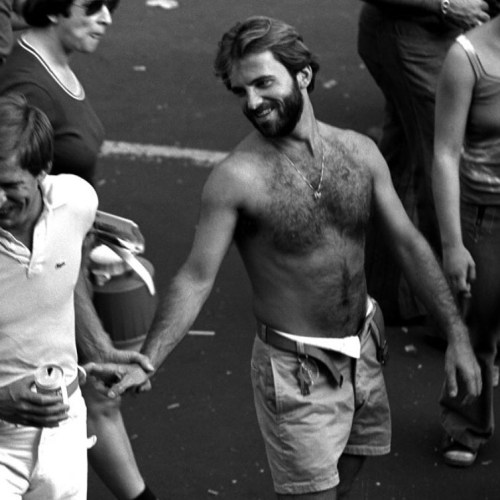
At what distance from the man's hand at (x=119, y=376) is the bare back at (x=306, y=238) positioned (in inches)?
23.3

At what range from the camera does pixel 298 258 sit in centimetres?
470

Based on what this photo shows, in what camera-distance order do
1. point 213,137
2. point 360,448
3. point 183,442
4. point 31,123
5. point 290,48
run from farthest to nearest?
point 213,137 → point 183,442 → point 360,448 → point 290,48 → point 31,123

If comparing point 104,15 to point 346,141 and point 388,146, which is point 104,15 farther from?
point 388,146

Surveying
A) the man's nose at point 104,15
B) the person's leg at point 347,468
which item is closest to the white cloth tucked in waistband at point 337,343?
the person's leg at point 347,468

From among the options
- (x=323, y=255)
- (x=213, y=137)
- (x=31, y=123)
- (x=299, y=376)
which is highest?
(x=31, y=123)

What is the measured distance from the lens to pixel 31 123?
164 inches

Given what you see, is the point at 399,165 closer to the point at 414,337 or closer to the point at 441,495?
the point at 414,337

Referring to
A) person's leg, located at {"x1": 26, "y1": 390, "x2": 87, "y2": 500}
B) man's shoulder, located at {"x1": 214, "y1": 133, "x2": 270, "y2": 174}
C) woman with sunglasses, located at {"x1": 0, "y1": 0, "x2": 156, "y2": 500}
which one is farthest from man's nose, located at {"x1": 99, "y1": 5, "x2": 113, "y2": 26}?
person's leg, located at {"x1": 26, "y1": 390, "x2": 87, "y2": 500}

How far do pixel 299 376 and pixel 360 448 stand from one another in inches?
19.2

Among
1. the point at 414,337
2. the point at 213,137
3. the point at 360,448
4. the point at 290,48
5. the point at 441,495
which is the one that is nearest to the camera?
A: the point at 290,48

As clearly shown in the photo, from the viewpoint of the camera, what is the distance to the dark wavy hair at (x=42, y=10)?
16.8ft

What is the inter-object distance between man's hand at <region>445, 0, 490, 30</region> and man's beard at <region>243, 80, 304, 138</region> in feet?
6.60

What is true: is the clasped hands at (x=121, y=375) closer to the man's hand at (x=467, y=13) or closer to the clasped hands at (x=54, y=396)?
the clasped hands at (x=54, y=396)

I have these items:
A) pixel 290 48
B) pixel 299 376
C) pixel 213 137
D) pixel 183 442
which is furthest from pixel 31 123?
pixel 213 137
